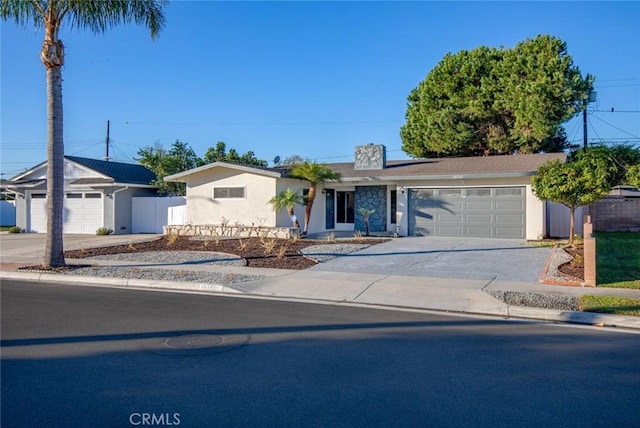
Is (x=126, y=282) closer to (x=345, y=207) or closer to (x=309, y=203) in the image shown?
(x=309, y=203)

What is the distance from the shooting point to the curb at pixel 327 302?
317 inches

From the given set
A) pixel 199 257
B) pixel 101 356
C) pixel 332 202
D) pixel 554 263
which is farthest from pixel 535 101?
pixel 101 356

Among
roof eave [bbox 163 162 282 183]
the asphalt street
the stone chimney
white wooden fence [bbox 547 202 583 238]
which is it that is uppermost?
the stone chimney

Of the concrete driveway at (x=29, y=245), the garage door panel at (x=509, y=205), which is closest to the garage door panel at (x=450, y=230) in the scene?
the garage door panel at (x=509, y=205)

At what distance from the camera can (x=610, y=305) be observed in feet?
29.0

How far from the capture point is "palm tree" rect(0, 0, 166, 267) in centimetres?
1327

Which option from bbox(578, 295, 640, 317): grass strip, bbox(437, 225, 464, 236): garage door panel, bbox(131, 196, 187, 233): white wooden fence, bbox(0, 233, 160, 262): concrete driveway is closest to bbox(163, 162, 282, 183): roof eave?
bbox(131, 196, 187, 233): white wooden fence

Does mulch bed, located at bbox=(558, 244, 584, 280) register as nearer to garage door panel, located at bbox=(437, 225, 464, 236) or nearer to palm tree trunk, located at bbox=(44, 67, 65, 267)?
garage door panel, located at bbox=(437, 225, 464, 236)

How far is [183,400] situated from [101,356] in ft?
6.29

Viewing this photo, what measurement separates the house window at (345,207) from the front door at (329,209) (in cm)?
26

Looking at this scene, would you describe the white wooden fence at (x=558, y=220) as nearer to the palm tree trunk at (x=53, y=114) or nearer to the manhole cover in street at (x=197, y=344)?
the manhole cover in street at (x=197, y=344)

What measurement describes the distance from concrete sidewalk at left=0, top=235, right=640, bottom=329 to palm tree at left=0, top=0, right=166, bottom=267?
1.58 m

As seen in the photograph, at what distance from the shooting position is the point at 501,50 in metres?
32.5

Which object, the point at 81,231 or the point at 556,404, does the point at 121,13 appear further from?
the point at 81,231
